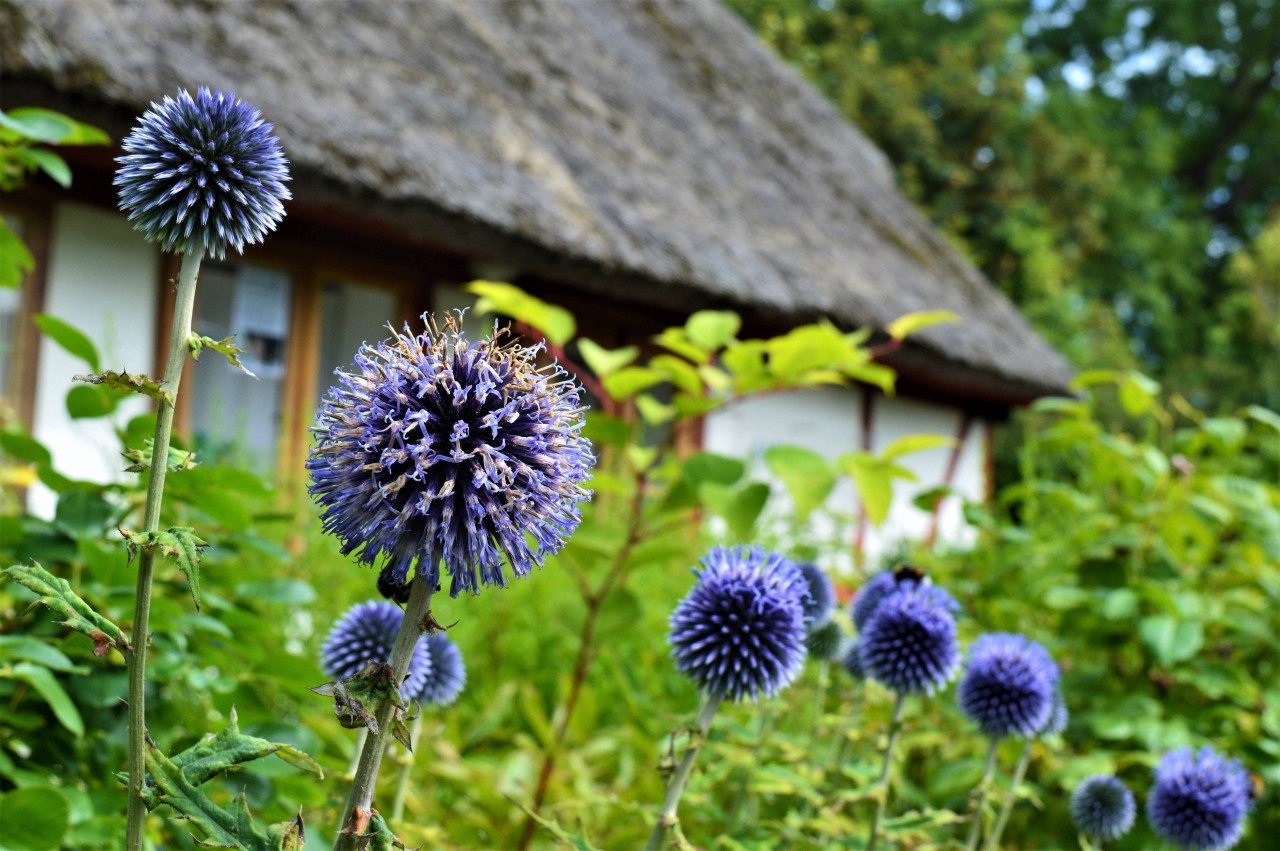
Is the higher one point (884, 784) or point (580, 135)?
point (580, 135)

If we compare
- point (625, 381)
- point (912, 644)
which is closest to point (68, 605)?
point (912, 644)

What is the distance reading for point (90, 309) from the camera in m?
4.58

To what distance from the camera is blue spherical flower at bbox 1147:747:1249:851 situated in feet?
5.72

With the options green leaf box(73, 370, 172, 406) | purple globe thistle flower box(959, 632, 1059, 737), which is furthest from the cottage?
purple globe thistle flower box(959, 632, 1059, 737)

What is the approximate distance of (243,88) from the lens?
421 cm

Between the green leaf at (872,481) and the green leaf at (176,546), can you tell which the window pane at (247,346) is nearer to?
the green leaf at (872,481)

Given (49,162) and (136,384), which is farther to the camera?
(49,162)

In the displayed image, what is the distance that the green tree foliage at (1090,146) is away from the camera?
1625cm

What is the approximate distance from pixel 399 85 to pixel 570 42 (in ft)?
9.17

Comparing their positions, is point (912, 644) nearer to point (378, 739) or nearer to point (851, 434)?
point (378, 739)

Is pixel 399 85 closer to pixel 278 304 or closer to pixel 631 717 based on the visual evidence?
pixel 278 304

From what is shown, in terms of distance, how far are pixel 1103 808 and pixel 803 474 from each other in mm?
774

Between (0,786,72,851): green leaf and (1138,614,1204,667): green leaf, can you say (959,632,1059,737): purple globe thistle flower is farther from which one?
(0,786,72,851): green leaf

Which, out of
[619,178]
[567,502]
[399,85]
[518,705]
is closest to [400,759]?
[567,502]
